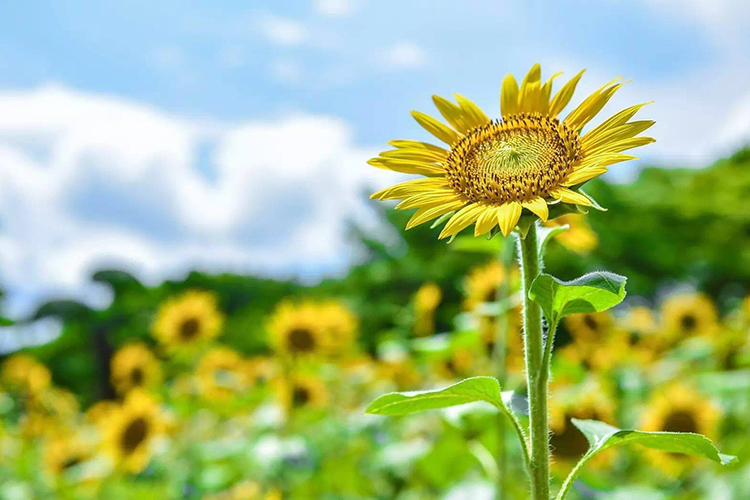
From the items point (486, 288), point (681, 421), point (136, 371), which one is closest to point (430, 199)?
point (486, 288)

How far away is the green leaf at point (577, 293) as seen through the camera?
958mm

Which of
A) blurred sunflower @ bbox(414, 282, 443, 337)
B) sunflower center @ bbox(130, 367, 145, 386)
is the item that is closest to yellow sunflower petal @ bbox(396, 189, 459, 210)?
blurred sunflower @ bbox(414, 282, 443, 337)

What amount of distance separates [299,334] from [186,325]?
992mm

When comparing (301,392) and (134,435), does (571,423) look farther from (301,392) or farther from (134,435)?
(134,435)

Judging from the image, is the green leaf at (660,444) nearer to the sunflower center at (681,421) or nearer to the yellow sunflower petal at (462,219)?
the yellow sunflower petal at (462,219)

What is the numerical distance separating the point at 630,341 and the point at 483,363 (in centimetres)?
440

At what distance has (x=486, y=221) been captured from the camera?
1058mm

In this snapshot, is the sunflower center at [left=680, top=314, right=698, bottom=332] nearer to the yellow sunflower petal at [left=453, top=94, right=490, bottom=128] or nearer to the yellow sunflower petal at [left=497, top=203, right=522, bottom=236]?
the yellow sunflower petal at [left=453, top=94, right=490, bottom=128]

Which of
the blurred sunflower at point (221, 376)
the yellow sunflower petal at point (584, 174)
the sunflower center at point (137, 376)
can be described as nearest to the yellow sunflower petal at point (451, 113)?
the yellow sunflower petal at point (584, 174)

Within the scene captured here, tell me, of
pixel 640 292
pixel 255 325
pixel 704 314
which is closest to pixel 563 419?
pixel 704 314

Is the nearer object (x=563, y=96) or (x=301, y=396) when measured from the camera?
(x=563, y=96)

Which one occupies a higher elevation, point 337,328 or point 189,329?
point 189,329

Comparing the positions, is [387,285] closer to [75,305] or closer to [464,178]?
[75,305]

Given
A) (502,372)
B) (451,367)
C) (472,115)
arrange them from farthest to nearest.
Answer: (451,367) < (502,372) < (472,115)
